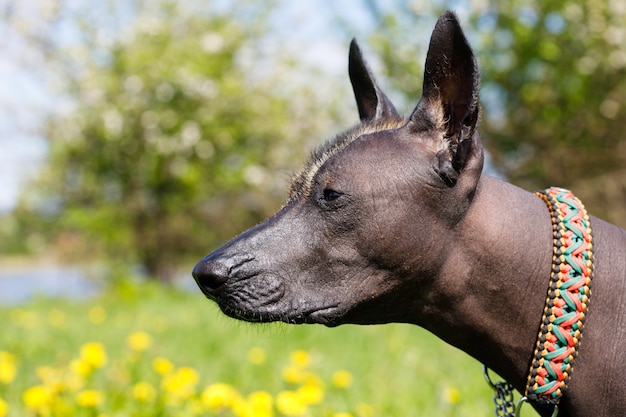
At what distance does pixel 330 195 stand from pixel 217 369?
305 cm

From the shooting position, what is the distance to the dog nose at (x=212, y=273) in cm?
201

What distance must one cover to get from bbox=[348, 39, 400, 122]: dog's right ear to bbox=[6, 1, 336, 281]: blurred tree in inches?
401

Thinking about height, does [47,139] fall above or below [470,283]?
above

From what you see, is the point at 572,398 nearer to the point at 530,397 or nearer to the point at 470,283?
the point at 530,397

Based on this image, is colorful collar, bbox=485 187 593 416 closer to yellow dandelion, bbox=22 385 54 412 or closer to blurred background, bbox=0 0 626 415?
yellow dandelion, bbox=22 385 54 412

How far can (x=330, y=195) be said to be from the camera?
6.79 ft

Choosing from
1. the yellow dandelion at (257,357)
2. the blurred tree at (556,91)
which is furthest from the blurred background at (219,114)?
the yellow dandelion at (257,357)

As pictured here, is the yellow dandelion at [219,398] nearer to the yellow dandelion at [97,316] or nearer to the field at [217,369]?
the field at [217,369]

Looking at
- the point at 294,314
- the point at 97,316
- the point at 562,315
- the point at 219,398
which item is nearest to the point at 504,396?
the point at 562,315

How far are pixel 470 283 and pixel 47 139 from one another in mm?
12393

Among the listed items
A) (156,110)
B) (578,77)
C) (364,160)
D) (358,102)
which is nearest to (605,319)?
(364,160)

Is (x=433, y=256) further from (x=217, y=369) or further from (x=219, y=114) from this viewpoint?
(x=219, y=114)

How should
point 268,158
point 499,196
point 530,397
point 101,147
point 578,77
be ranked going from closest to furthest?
point 530,397 < point 499,196 < point 578,77 < point 101,147 < point 268,158

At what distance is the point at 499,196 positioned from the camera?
2105 millimetres
